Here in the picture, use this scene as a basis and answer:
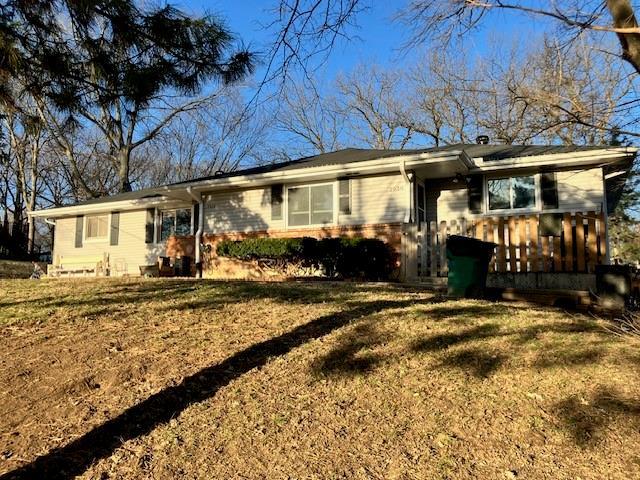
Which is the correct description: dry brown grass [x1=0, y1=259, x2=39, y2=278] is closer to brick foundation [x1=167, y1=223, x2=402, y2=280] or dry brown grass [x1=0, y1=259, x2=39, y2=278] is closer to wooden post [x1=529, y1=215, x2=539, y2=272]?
brick foundation [x1=167, y1=223, x2=402, y2=280]

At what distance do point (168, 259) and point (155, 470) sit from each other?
1284cm

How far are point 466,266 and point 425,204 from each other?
6185mm

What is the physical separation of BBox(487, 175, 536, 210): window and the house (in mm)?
24

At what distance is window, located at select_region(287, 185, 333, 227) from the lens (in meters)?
13.6

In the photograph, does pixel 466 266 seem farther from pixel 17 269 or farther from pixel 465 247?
pixel 17 269

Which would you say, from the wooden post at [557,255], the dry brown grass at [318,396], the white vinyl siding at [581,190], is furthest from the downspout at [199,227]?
the white vinyl siding at [581,190]

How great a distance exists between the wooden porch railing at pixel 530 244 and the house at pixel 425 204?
0.06 feet

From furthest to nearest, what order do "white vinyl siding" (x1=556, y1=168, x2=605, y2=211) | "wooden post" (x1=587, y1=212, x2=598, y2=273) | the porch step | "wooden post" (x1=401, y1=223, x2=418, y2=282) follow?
"white vinyl siding" (x1=556, y1=168, x2=605, y2=211), "wooden post" (x1=401, y1=223, x2=418, y2=282), the porch step, "wooden post" (x1=587, y1=212, x2=598, y2=273)

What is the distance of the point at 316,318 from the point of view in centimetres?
555

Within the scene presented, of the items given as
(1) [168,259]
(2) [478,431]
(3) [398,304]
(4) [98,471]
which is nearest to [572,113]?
(2) [478,431]

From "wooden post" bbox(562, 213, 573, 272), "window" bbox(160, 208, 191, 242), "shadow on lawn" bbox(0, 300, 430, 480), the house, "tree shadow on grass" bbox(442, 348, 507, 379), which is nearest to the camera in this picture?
"shadow on lawn" bbox(0, 300, 430, 480)

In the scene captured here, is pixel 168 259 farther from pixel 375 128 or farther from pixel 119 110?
pixel 375 128

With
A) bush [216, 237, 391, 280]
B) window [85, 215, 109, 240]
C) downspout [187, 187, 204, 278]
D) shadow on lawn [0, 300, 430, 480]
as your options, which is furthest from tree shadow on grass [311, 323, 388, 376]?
window [85, 215, 109, 240]

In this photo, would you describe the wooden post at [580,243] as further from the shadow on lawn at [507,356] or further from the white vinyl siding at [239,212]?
the white vinyl siding at [239,212]
